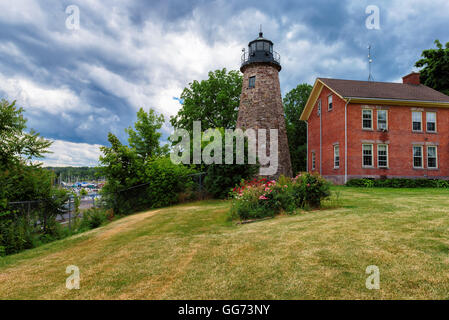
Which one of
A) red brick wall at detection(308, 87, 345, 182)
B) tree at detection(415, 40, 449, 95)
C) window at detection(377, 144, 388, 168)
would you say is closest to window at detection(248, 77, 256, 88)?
red brick wall at detection(308, 87, 345, 182)

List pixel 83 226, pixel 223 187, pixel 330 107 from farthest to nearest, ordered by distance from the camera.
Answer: pixel 330 107
pixel 223 187
pixel 83 226

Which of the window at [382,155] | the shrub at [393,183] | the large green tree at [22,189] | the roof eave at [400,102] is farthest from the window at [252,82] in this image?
the large green tree at [22,189]

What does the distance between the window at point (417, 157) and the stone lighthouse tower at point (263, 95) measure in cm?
965

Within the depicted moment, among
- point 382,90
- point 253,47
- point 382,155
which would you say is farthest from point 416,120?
point 253,47

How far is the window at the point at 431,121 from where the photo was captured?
21.1m

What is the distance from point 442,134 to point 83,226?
26129mm

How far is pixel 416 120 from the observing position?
68.8ft

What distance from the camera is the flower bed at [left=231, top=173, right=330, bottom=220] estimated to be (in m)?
8.91

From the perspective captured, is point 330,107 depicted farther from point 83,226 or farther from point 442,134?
point 83,226

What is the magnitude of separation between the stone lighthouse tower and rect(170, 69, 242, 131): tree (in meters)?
5.29

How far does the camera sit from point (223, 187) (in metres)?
15.1

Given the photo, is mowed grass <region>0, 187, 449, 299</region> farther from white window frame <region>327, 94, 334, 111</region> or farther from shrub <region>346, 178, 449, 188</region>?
white window frame <region>327, 94, 334, 111</region>

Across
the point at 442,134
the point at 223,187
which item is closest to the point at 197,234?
the point at 223,187
